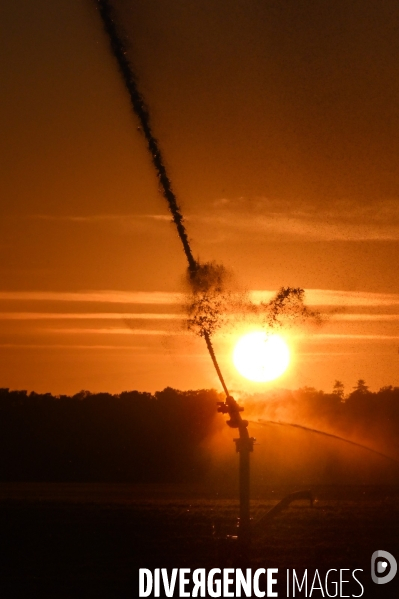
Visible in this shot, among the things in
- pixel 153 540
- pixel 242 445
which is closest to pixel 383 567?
pixel 242 445

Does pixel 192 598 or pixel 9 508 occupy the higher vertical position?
pixel 9 508

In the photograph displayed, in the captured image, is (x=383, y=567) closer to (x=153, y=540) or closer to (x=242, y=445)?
(x=242, y=445)

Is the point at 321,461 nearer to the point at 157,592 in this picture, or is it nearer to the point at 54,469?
the point at 54,469

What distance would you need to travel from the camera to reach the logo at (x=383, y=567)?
4249cm

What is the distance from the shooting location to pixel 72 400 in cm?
18950

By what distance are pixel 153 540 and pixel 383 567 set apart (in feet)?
52.1

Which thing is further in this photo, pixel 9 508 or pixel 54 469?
pixel 54 469

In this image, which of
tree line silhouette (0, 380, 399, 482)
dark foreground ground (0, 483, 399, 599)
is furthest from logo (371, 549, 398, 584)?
tree line silhouette (0, 380, 399, 482)

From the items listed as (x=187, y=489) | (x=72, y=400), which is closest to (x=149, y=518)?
(x=187, y=489)

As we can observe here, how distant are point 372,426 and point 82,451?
157 feet

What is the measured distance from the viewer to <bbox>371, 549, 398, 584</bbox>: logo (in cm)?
4249

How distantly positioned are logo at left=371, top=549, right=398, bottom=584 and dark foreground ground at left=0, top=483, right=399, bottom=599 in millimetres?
405

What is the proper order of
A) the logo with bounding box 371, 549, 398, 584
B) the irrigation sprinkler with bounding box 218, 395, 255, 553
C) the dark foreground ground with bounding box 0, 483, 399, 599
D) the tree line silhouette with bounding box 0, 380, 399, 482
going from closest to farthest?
the dark foreground ground with bounding box 0, 483, 399, 599 → the logo with bounding box 371, 549, 398, 584 → the irrigation sprinkler with bounding box 218, 395, 255, 553 → the tree line silhouette with bounding box 0, 380, 399, 482

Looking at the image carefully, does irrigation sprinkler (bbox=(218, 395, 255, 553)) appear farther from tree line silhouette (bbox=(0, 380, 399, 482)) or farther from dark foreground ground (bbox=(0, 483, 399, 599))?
tree line silhouette (bbox=(0, 380, 399, 482))
